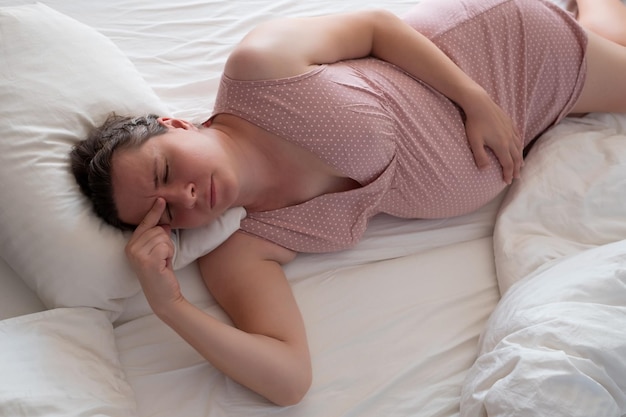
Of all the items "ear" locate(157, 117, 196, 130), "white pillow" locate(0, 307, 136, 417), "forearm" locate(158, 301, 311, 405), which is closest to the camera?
"white pillow" locate(0, 307, 136, 417)

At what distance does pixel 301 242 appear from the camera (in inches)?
49.8

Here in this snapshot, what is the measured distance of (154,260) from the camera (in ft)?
3.54

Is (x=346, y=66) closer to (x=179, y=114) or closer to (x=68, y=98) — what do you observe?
(x=179, y=114)

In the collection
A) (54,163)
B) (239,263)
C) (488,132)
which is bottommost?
(239,263)

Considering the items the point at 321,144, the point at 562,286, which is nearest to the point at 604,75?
the point at 562,286

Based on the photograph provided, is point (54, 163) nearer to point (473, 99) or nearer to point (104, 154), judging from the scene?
point (104, 154)

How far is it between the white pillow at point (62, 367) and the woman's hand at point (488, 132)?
809mm

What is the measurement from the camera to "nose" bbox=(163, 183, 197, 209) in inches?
43.1

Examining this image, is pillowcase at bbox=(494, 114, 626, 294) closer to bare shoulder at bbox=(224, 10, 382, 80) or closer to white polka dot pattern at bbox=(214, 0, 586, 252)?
white polka dot pattern at bbox=(214, 0, 586, 252)

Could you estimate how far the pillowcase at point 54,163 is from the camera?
1.08 m

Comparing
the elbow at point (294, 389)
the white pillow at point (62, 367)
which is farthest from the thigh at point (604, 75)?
the white pillow at point (62, 367)

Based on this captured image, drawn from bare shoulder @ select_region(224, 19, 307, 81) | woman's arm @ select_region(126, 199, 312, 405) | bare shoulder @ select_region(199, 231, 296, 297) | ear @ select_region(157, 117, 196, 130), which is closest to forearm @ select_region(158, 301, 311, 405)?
woman's arm @ select_region(126, 199, 312, 405)

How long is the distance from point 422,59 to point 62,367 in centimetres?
89

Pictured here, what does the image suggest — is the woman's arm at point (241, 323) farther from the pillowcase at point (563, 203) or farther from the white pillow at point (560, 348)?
the pillowcase at point (563, 203)
